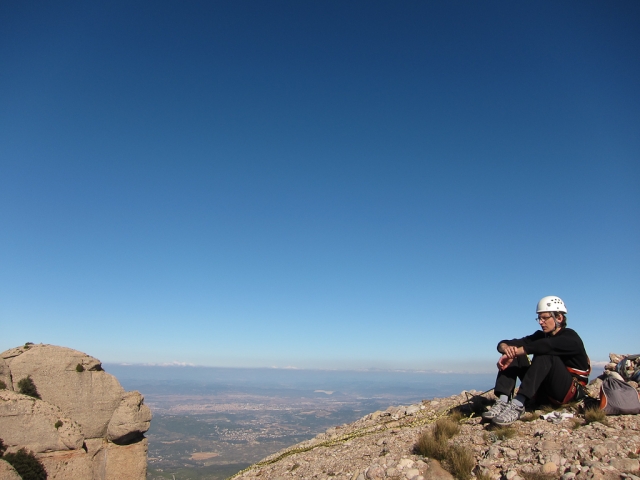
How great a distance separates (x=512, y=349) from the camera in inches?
320

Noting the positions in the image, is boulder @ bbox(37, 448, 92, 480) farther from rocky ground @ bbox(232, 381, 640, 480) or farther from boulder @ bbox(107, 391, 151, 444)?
rocky ground @ bbox(232, 381, 640, 480)

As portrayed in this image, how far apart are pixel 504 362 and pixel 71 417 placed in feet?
62.3

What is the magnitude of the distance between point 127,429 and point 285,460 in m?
10.4

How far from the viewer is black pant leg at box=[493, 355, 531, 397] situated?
8.38m

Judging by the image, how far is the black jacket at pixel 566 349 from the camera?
798 cm

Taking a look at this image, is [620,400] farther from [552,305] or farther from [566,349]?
[552,305]

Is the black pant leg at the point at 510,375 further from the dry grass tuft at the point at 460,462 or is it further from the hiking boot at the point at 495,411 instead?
the dry grass tuft at the point at 460,462

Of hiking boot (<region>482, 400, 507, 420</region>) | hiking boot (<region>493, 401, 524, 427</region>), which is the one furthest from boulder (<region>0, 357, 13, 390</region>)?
hiking boot (<region>493, 401, 524, 427</region>)

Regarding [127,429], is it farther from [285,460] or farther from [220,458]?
[220,458]

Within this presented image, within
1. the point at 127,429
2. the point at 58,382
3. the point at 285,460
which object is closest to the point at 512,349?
the point at 285,460

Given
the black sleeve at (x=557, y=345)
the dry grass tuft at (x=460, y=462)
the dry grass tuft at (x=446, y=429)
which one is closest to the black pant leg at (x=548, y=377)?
the black sleeve at (x=557, y=345)

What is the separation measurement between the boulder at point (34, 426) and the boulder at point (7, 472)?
111 centimetres

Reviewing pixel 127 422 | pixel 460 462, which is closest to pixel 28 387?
pixel 127 422

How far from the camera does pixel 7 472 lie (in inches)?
577
